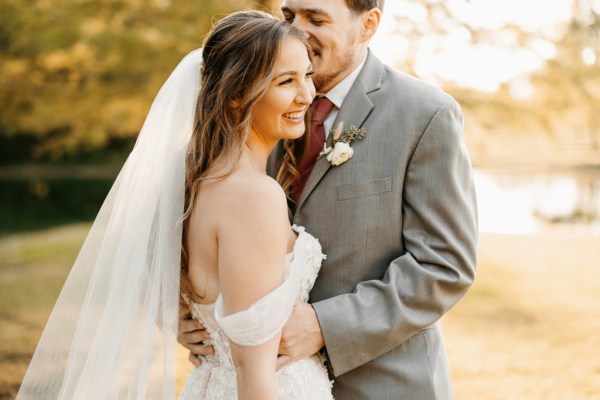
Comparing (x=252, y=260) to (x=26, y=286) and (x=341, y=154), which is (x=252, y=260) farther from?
(x=26, y=286)

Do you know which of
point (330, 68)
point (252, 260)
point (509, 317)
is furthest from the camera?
point (509, 317)

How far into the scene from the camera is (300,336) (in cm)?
229

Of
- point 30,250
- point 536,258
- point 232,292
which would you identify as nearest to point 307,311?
point 232,292

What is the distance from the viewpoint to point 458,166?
242cm

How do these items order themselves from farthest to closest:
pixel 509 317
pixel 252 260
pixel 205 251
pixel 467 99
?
pixel 467 99 < pixel 509 317 < pixel 205 251 < pixel 252 260

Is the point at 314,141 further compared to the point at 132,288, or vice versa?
the point at 314,141

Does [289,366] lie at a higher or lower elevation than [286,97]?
lower

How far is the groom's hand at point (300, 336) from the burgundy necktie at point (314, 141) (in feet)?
1.72

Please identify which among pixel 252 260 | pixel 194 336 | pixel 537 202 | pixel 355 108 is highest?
pixel 355 108

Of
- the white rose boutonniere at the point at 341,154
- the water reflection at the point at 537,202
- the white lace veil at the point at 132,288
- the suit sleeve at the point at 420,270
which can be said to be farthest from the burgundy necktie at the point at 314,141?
the water reflection at the point at 537,202

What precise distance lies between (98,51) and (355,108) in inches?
275

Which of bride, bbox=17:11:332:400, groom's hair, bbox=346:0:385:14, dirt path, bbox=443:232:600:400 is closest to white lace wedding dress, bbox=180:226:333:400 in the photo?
bride, bbox=17:11:332:400

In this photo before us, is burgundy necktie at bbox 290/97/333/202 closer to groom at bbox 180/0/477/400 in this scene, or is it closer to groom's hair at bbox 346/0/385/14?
groom at bbox 180/0/477/400

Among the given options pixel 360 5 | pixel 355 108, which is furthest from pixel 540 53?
pixel 355 108
